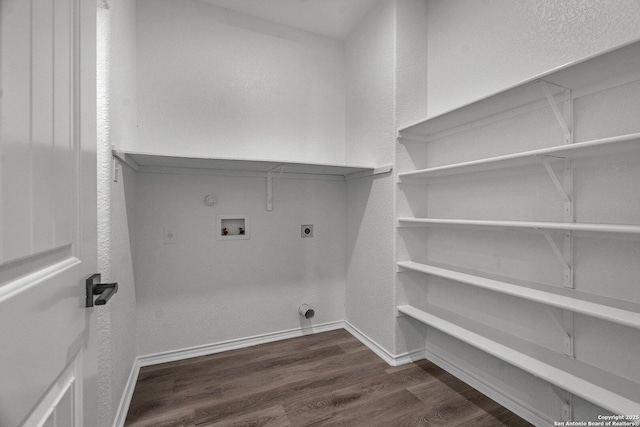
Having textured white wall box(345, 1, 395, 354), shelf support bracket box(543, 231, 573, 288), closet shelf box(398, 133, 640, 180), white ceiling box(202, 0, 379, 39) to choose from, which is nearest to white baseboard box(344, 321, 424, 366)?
textured white wall box(345, 1, 395, 354)

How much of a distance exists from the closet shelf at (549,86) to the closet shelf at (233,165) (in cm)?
54

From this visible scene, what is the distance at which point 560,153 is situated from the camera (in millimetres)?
1174

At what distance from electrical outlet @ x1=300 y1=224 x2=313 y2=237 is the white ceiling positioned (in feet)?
5.69

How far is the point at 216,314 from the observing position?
2.18 m

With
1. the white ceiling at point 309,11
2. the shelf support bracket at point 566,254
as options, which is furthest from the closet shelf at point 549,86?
the white ceiling at point 309,11

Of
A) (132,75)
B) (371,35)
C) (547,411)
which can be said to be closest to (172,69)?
(132,75)

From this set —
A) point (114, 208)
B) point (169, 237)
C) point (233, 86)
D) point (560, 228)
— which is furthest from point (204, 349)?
point (560, 228)

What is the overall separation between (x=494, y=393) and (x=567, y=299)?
2.72ft

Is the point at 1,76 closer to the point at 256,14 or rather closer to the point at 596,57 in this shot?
the point at 596,57

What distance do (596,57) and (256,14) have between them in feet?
7.34

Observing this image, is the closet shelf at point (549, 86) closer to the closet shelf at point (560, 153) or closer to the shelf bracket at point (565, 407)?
the closet shelf at point (560, 153)

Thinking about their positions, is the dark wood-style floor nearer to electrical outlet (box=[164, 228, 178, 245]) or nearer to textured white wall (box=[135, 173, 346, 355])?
textured white wall (box=[135, 173, 346, 355])

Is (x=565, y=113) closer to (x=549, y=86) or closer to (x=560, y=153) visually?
(x=549, y=86)

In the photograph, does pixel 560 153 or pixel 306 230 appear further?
pixel 306 230
